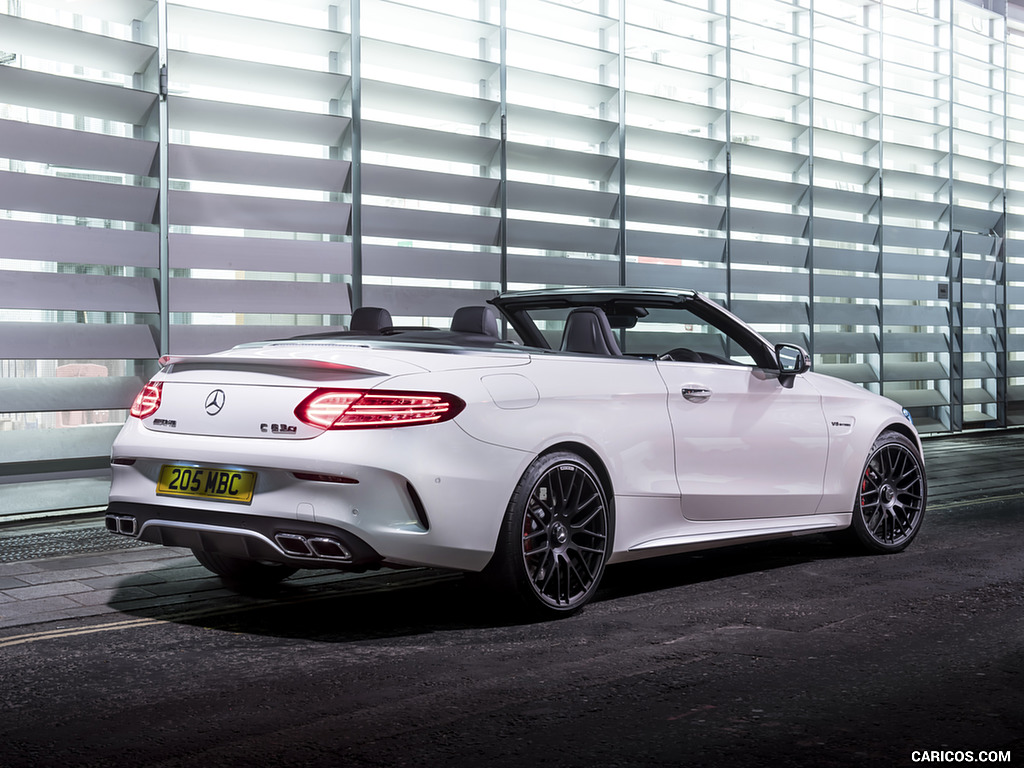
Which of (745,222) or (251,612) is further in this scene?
(745,222)

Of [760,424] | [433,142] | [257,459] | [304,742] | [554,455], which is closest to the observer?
[304,742]

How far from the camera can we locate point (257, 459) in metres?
5.04

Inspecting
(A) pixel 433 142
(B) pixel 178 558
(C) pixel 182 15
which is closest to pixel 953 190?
(A) pixel 433 142

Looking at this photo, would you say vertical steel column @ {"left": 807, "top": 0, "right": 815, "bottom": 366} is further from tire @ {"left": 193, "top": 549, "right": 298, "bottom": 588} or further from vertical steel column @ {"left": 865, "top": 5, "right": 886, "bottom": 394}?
tire @ {"left": 193, "top": 549, "right": 298, "bottom": 588}

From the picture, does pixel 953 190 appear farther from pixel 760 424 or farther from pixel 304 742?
pixel 304 742

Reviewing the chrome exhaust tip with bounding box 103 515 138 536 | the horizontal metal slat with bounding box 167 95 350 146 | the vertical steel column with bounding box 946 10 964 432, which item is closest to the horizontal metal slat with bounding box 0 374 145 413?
the horizontal metal slat with bounding box 167 95 350 146

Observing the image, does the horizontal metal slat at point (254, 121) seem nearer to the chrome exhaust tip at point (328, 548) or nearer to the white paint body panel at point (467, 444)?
the white paint body panel at point (467, 444)

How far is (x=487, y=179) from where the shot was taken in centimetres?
1212

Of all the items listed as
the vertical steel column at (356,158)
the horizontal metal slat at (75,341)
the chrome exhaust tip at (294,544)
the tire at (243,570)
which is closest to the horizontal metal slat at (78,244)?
the horizontal metal slat at (75,341)

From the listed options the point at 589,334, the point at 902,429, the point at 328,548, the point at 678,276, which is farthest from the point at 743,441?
the point at 678,276

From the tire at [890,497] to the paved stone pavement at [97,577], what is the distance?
2534 millimetres

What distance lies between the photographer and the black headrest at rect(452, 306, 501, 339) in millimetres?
6047

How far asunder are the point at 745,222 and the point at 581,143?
2523mm

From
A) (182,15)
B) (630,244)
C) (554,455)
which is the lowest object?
(554,455)
